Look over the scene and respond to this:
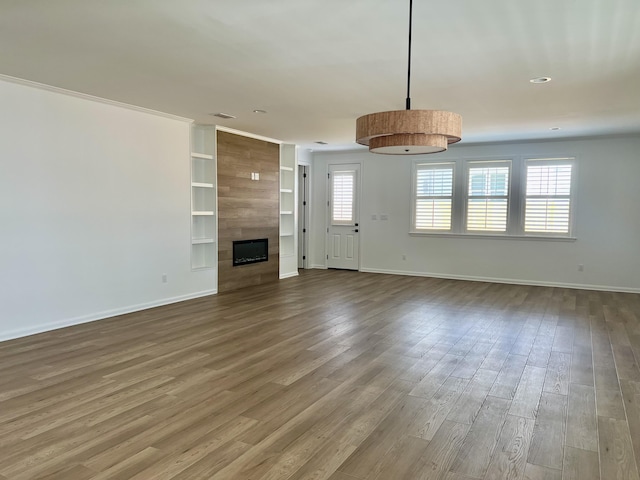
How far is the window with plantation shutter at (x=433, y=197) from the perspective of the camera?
28.2 ft

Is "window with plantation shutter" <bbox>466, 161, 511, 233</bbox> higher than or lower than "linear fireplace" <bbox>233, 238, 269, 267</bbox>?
higher

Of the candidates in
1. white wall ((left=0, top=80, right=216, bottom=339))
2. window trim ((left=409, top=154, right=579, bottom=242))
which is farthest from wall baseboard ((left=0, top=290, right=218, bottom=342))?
window trim ((left=409, top=154, right=579, bottom=242))

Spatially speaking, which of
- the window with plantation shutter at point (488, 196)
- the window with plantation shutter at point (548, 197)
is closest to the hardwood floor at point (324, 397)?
the window with plantation shutter at point (548, 197)

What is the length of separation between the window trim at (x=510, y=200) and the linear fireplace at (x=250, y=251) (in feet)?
10.3

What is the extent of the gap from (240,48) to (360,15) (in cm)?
107

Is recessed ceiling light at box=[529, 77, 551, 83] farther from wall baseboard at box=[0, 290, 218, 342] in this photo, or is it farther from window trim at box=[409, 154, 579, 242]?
wall baseboard at box=[0, 290, 218, 342]

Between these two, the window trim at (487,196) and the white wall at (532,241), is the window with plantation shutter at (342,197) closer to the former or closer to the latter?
the white wall at (532,241)

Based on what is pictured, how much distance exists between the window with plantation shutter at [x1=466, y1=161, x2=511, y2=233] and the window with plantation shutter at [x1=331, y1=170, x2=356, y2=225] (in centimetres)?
250

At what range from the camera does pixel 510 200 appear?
8.02 meters

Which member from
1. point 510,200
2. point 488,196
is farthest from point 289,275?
point 510,200

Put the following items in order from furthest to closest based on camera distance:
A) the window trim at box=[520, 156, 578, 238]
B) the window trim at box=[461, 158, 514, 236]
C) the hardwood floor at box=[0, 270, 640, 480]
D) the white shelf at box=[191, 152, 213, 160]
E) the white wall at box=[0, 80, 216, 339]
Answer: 1. the window trim at box=[461, 158, 514, 236]
2. the window trim at box=[520, 156, 578, 238]
3. the white shelf at box=[191, 152, 213, 160]
4. the white wall at box=[0, 80, 216, 339]
5. the hardwood floor at box=[0, 270, 640, 480]

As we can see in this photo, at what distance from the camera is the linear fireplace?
7.27 m

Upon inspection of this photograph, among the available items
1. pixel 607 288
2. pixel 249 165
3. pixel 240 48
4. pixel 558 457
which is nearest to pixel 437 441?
pixel 558 457

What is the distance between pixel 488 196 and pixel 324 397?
6.34 m
